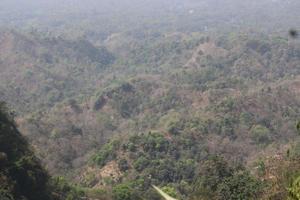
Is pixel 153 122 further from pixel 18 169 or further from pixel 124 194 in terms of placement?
pixel 18 169

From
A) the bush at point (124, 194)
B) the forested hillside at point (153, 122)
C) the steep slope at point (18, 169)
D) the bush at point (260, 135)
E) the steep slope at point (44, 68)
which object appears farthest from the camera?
the steep slope at point (44, 68)

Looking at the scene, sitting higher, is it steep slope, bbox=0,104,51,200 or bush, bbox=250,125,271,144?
steep slope, bbox=0,104,51,200

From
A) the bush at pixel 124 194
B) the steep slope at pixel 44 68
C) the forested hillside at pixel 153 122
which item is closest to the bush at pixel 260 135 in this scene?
the forested hillside at pixel 153 122

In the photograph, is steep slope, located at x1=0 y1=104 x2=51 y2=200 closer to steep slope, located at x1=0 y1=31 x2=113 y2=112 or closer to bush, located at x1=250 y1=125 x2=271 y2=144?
bush, located at x1=250 y1=125 x2=271 y2=144

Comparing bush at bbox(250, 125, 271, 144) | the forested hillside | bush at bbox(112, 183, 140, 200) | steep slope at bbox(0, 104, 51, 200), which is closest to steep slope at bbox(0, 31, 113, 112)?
the forested hillside

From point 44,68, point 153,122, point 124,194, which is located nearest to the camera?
point 124,194

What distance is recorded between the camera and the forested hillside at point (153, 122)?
3356cm

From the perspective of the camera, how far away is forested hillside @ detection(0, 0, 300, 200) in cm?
3356

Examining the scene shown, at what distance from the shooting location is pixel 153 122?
292ft

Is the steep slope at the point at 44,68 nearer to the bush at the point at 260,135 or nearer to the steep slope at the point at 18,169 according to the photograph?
the bush at the point at 260,135

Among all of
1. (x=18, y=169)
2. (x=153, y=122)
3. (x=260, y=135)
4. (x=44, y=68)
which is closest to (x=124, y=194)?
(x=18, y=169)

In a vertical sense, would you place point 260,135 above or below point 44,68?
above

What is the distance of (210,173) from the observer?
115 feet

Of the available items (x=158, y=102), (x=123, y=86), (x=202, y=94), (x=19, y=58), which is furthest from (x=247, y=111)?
(x=19, y=58)
